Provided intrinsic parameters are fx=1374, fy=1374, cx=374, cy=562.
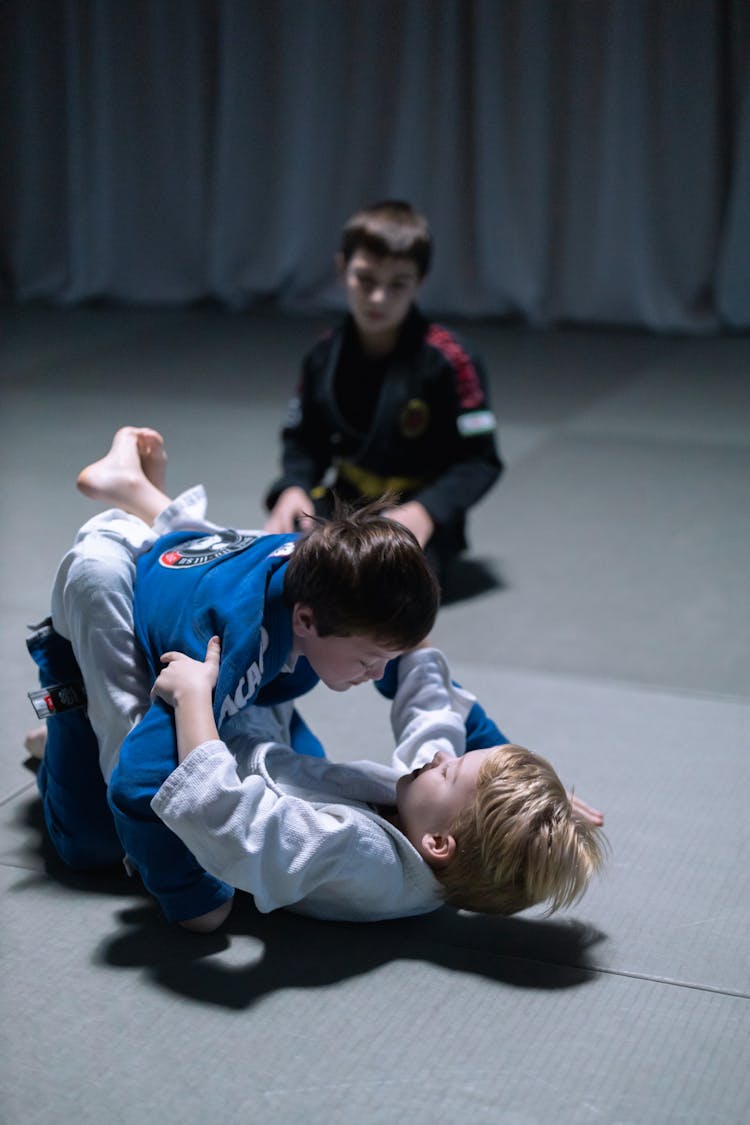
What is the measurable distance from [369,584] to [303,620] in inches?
4.7

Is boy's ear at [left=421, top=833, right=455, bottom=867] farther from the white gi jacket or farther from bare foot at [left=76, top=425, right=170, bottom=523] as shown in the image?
bare foot at [left=76, top=425, right=170, bottom=523]

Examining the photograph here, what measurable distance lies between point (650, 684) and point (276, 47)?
4.49 m

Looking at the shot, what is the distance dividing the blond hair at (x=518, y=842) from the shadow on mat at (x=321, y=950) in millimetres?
69

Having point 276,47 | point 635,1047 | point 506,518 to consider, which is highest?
point 276,47

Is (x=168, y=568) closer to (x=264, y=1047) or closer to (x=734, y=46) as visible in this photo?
(x=264, y=1047)

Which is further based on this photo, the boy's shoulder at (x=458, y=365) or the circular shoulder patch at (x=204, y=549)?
the boy's shoulder at (x=458, y=365)

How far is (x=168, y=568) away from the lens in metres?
1.78

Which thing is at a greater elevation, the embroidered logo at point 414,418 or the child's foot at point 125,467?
the child's foot at point 125,467

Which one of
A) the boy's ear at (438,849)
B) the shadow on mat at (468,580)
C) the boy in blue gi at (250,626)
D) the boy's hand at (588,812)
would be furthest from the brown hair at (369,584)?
the shadow on mat at (468,580)

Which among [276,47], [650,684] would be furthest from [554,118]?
[650,684]

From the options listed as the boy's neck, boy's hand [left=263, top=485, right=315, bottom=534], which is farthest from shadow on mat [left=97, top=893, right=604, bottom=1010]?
the boy's neck

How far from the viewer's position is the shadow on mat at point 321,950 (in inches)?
61.7

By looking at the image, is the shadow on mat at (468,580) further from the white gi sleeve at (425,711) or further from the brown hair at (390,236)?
the white gi sleeve at (425,711)

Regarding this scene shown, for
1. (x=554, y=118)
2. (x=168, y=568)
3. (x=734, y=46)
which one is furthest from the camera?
(x=554, y=118)
